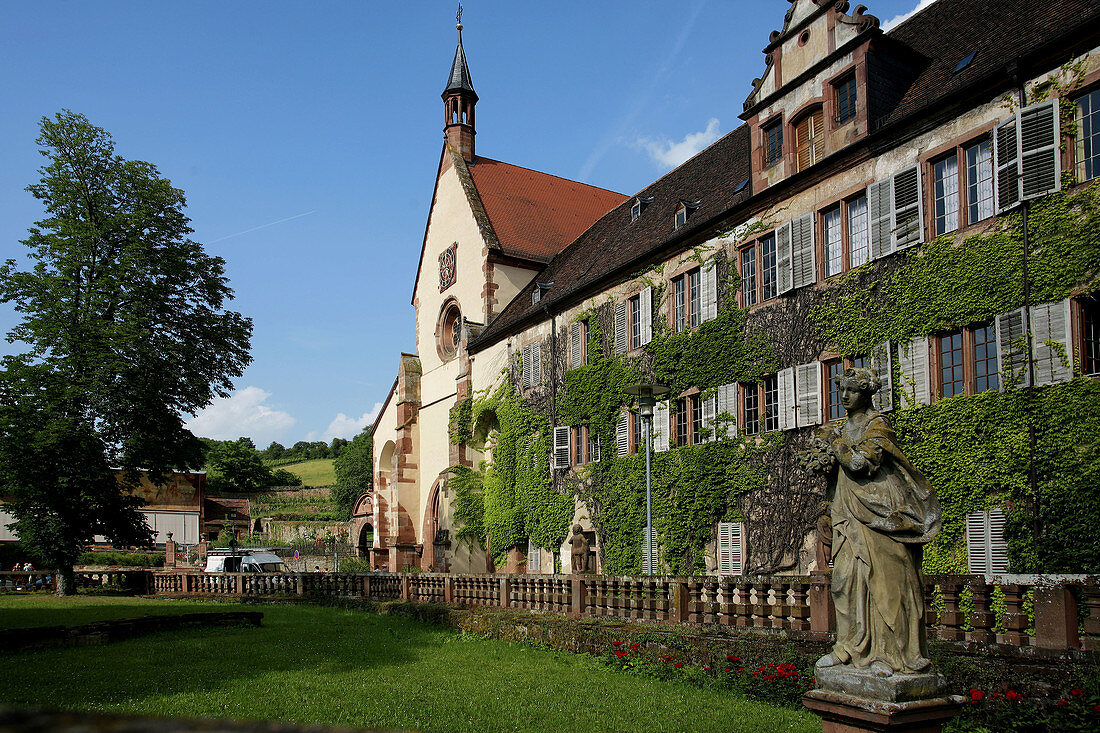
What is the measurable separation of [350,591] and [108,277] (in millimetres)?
14873

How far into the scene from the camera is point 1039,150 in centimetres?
1425

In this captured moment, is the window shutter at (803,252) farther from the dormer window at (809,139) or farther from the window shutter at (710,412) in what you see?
the window shutter at (710,412)

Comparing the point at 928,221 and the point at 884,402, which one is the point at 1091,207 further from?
the point at 884,402

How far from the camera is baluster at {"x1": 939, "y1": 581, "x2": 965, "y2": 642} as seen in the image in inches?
354

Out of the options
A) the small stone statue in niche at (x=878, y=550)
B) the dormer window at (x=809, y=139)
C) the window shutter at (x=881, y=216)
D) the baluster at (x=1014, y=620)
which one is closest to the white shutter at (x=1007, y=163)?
the window shutter at (x=881, y=216)

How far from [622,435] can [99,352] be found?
18.3m

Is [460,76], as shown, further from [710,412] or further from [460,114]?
[710,412]

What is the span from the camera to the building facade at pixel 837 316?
13.9m

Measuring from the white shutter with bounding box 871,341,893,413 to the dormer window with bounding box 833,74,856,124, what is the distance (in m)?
5.30

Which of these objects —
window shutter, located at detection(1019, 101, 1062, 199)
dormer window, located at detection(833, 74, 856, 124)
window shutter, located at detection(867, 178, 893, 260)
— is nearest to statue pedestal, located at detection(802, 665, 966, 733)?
window shutter, located at detection(1019, 101, 1062, 199)

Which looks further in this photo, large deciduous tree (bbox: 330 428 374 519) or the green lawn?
large deciduous tree (bbox: 330 428 374 519)

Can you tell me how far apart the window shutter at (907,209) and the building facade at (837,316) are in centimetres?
4

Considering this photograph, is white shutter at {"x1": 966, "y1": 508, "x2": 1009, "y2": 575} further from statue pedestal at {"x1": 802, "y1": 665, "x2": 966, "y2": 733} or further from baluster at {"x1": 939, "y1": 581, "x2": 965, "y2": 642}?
statue pedestal at {"x1": 802, "y1": 665, "x2": 966, "y2": 733}

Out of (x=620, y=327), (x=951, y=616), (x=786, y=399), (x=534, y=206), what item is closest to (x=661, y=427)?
(x=620, y=327)
